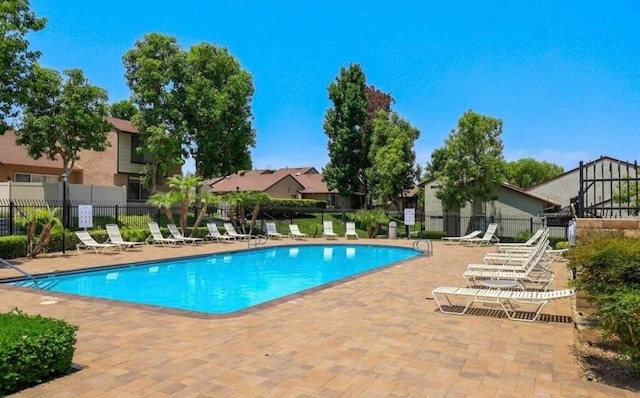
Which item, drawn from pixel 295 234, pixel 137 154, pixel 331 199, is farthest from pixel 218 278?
pixel 331 199

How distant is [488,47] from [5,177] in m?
26.0

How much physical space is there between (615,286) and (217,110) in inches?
994

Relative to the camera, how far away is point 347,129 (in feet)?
117

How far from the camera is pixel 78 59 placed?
73.2 ft

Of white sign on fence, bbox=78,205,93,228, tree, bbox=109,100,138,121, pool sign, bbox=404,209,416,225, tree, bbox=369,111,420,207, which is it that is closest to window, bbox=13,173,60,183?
tree, bbox=109,100,138,121

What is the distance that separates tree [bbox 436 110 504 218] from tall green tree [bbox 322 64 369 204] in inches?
452

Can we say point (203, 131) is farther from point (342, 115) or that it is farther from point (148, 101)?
point (342, 115)

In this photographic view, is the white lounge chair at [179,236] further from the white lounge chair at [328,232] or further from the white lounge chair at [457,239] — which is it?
the white lounge chair at [457,239]

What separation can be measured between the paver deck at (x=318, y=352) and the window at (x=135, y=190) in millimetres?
23181

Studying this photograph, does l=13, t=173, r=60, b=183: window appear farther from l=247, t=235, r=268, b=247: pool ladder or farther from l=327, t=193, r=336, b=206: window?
l=327, t=193, r=336, b=206: window

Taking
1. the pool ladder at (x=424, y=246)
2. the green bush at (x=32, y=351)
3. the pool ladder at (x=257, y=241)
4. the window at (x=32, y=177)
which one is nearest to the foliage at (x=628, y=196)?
the pool ladder at (x=424, y=246)

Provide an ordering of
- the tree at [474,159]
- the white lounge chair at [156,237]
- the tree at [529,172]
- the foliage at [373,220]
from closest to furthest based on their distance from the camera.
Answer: the white lounge chair at [156,237] → the tree at [474,159] → the foliage at [373,220] → the tree at [529,172]

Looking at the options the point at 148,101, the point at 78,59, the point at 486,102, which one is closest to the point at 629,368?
the point at 486,102

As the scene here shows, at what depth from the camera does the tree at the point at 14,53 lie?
48.8 ft
